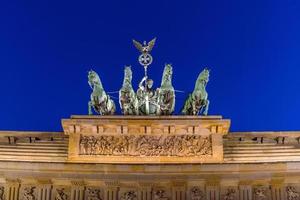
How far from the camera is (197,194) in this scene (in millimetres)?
27516

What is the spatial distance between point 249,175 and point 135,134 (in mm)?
3955

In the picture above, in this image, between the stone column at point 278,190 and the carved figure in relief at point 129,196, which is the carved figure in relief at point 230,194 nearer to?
the stone column at point 278,190

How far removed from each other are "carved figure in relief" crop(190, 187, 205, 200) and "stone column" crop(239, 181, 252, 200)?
1.23 meters

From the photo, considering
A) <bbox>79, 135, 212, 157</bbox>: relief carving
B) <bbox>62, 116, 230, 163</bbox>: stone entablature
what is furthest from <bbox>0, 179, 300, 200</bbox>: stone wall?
<bbox>79, 135, 212, 157</bbox>: relief carving

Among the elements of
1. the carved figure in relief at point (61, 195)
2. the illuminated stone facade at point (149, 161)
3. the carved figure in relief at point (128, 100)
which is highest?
the carved figure in relief at point (128, 100)

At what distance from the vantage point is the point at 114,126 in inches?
1103

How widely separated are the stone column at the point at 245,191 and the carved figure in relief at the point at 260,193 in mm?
192

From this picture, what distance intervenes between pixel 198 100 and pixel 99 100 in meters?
3.34

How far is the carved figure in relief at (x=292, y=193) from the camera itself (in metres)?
27.4

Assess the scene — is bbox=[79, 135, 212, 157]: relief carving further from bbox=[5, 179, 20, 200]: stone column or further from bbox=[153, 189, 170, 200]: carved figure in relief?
bbox=[5, 179, 20, 200]: stone column

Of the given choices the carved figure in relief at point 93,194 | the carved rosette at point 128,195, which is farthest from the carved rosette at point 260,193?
the carved figure in relief at point 93,194

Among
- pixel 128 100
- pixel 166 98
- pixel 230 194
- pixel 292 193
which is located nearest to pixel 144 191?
pixel 230 194

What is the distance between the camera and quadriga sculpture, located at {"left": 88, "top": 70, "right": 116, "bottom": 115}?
2884 centimetres

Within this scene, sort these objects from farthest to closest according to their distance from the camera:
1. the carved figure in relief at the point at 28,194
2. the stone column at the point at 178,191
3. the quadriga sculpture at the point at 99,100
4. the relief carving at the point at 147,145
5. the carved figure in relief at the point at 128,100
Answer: the quadriga sculpture at the point at 99,100 < the carved figure in relief at the point at 128,100 < the relief carving at the point at 147,145 < the stone column at the point at 178,191 < the carved figure in relief at the point at 28,194
